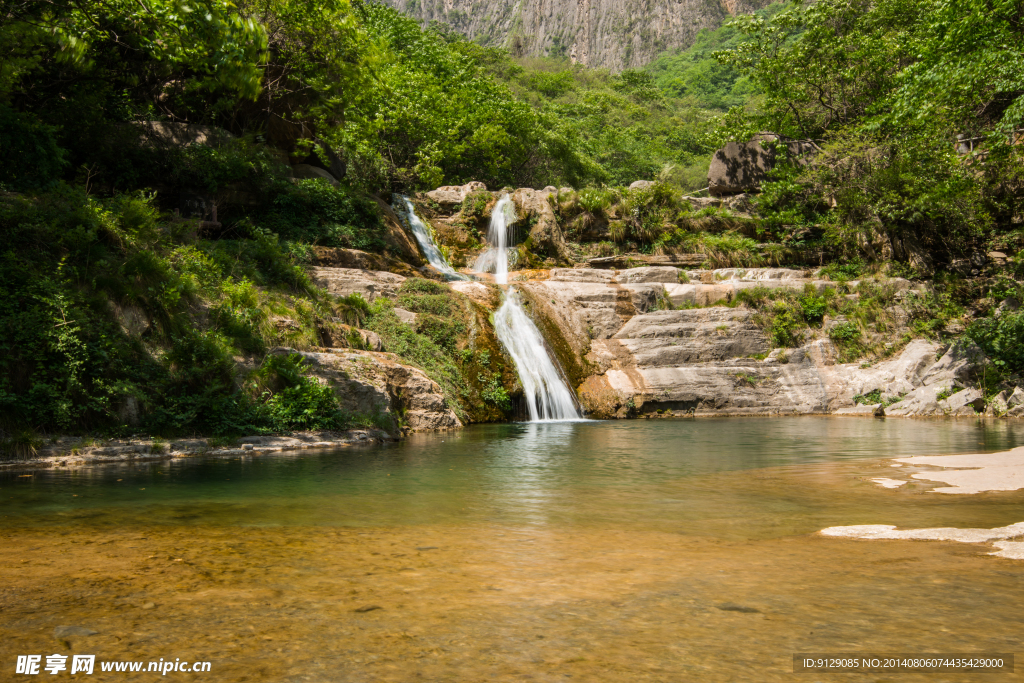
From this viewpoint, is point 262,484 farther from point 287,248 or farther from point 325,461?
point 287,248

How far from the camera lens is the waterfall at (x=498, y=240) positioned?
24.2 m

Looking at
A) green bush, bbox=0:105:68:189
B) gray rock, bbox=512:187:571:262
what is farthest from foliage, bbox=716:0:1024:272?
green bush, bbox=0:105:68:189

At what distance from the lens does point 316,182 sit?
67.3ft

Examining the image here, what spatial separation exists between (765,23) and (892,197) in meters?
12.5

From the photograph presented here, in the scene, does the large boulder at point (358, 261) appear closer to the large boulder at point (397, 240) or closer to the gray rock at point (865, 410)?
the large boulder at point (397, 240)

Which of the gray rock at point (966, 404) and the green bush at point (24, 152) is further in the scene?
the gray rock at point (966, 404)

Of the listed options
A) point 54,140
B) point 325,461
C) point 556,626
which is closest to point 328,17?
point 54,140

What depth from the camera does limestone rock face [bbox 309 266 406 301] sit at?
17.0m

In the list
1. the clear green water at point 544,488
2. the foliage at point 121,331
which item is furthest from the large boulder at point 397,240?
the clear green water at point 544,488

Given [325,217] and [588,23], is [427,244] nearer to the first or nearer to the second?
[325,217]

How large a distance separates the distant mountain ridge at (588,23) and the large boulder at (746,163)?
66.5 meters

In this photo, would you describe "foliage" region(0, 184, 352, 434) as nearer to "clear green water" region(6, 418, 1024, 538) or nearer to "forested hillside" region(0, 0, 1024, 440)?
"forested hillside" region(0, 0, 1024, 440)

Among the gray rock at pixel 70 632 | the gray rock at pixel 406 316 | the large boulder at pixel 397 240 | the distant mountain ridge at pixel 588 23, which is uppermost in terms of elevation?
the distant mountain ridge at pixel 588 23

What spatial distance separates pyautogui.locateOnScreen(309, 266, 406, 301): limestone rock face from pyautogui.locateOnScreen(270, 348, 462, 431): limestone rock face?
3.90 m
